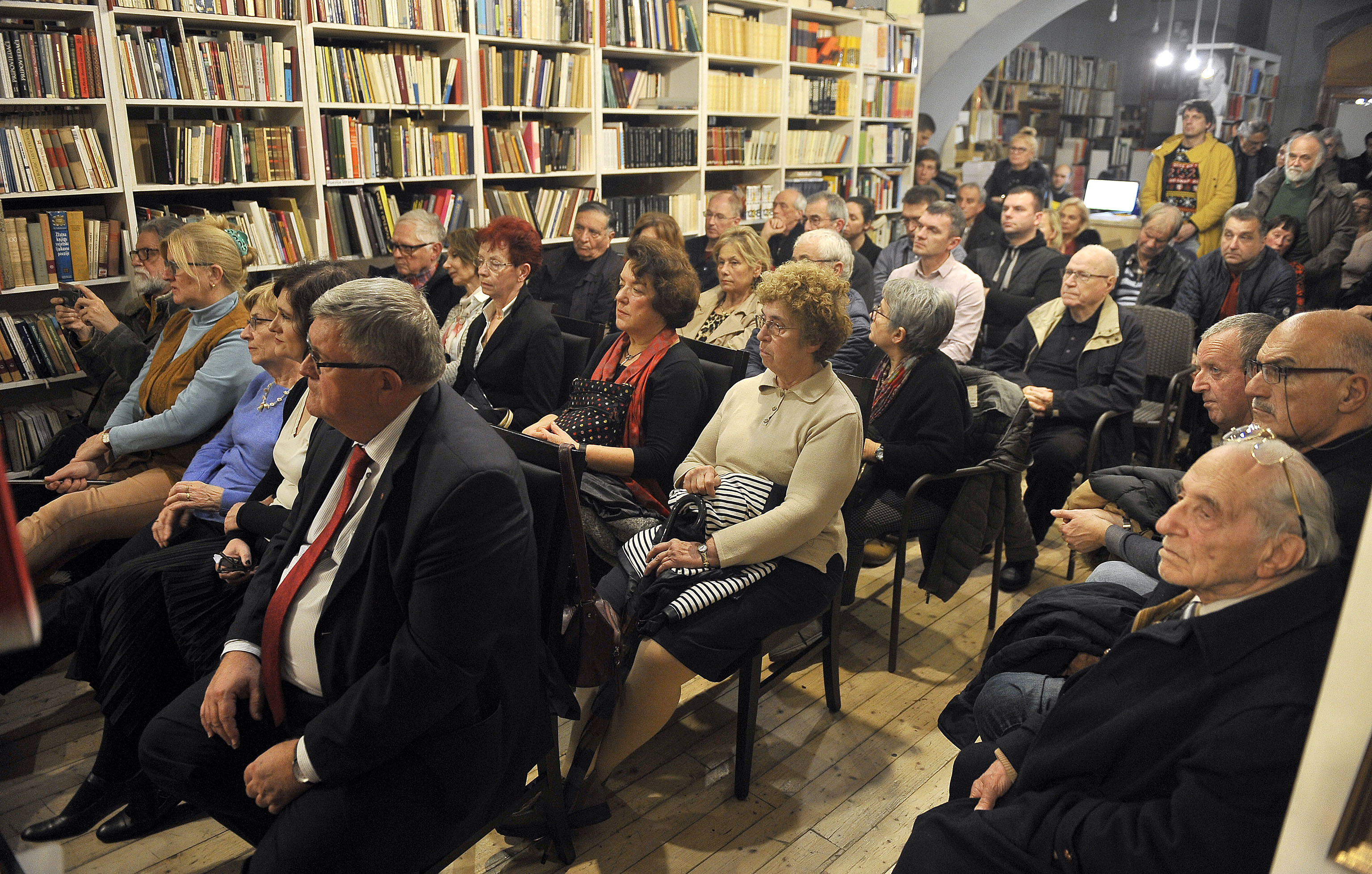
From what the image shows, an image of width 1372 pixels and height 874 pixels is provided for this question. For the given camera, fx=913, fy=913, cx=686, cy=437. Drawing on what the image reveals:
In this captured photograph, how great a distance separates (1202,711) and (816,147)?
21.7 feet

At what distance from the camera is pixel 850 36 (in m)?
7.43

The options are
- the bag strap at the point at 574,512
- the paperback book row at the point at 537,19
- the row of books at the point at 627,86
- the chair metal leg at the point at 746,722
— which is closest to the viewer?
the bag strap at the point at 574,512

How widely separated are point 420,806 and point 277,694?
14.8 inches

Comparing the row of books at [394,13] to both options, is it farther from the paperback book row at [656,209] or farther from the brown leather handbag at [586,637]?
the brown leather handbag at [586,637]

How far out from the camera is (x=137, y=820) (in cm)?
225

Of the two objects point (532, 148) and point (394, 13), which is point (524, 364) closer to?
point (394, 13)

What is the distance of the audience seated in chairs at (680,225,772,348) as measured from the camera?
3793 mm

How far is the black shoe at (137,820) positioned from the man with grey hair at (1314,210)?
236 inches

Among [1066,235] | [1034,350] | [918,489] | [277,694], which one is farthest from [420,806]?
[1066,235]

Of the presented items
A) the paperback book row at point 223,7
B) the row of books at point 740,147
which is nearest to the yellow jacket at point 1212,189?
the row of books at point 740,147

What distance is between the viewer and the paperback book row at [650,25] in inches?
224

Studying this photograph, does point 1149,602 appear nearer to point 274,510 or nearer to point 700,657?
point 700,657

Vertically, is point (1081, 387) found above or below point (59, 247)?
below

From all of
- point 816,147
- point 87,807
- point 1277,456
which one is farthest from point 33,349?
point 816,147
